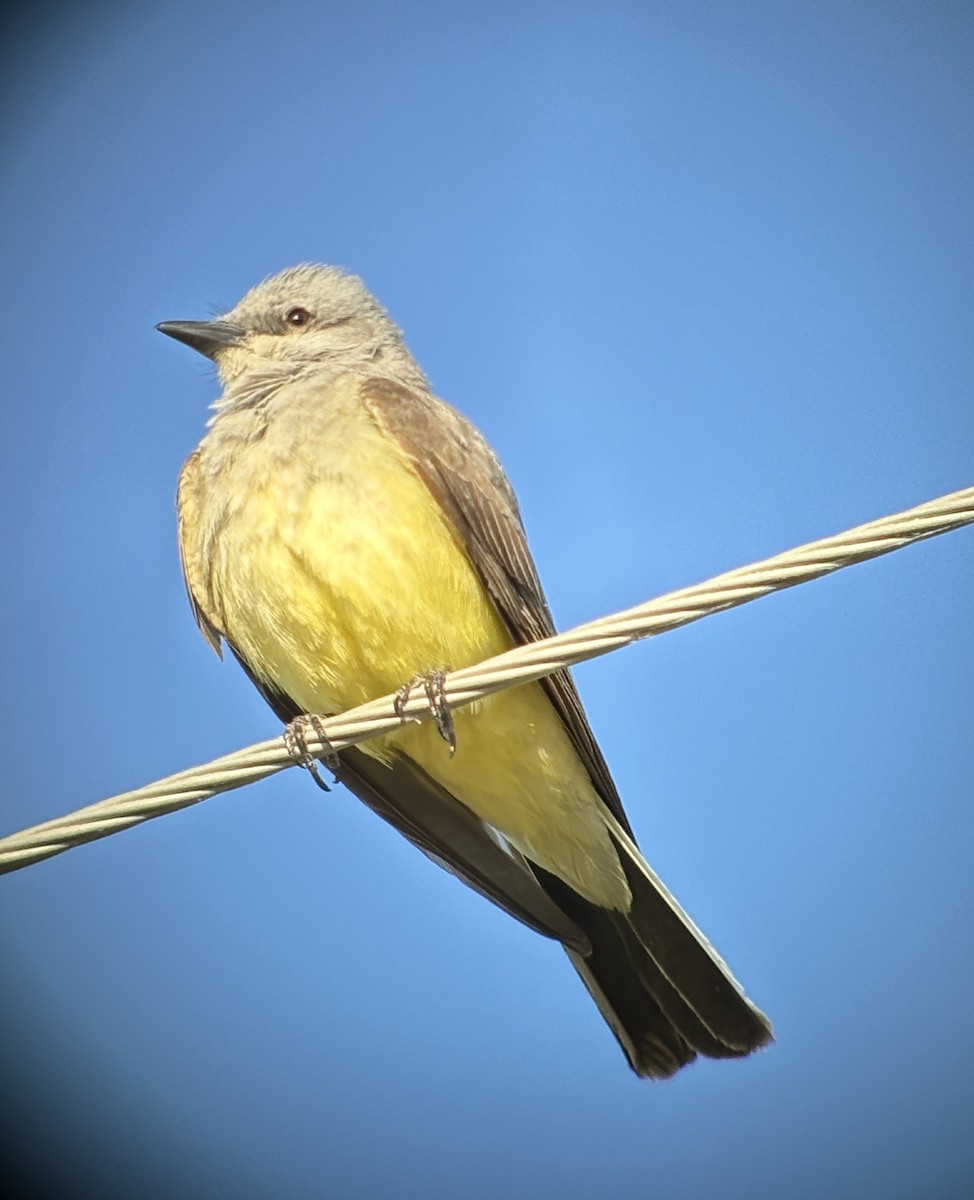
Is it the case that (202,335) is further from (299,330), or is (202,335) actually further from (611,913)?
(611,913)

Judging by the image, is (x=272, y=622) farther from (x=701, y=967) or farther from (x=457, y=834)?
(x=701, y=967)

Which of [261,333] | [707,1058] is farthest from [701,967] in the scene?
[261,333]

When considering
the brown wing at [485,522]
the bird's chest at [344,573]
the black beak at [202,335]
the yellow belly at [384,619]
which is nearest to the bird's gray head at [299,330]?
the black beak at [202,335]

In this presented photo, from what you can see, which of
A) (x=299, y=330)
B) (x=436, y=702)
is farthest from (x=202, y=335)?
(x=436, y=702)

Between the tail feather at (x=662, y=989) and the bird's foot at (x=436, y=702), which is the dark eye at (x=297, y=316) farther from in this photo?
the tail feather at (x=662, y=989)

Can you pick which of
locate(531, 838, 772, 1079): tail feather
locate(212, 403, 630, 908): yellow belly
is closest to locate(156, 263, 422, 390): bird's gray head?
locate(212, 403, 630, 908): yellow belly
